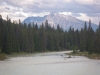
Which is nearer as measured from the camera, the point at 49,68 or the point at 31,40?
the point at 49,68

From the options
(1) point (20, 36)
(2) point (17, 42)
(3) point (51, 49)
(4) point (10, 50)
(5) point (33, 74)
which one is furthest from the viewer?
(3) point (51, 49)

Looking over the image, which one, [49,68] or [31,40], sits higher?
[49,68]

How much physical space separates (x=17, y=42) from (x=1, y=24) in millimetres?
18418

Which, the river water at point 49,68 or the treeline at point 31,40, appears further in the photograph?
the treeline at point 31,40

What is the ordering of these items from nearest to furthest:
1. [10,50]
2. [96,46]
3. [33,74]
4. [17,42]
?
[33,74] < [96,46] < [10,50] < [17,42]

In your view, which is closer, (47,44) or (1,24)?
(1,24)

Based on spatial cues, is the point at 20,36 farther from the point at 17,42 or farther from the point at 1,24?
the point at 1,24

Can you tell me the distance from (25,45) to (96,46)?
176 feet

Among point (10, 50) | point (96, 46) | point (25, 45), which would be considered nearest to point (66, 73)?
point (96, 46)

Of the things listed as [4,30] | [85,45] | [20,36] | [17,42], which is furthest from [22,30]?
[85,45]

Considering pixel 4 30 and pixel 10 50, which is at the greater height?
pixel 4 30

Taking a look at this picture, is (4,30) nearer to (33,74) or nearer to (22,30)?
(22,30)

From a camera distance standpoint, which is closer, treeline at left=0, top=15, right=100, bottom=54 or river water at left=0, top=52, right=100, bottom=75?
river water at left=0, top=52, right=100, bottom=75

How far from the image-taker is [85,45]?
150500 mm
